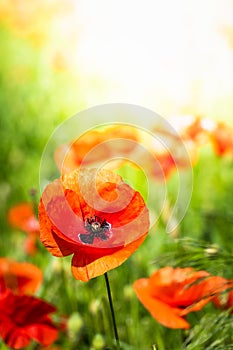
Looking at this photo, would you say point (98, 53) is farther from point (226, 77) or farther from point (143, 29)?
point (226, 77)

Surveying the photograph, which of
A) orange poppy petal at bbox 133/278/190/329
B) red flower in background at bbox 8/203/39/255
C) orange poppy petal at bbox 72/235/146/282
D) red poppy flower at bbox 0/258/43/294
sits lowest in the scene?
orange poppy petal at bbox 133/278/190/329

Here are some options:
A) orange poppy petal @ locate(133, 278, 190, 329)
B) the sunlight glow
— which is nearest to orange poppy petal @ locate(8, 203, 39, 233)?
orange poppy petal @ locate(133, 278, 190, 329)

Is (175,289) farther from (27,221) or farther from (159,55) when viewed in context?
(159,55)

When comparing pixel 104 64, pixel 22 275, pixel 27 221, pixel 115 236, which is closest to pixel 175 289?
pixel 115 236

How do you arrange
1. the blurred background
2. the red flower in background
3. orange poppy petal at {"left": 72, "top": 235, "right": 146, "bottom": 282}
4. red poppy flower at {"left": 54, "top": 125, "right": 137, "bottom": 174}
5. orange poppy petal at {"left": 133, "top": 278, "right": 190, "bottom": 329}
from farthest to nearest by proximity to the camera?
the blurred background < the red flower in background < red poppy flower at {"left": 54, "top": 125, "right": 137, "bottom": 174} < orange poppy petal at {"left": 133, "top": 278, "right": 190, "bottom": 329} < orange poppy petal at {"left": 72, "top": 235, "right": 146, "bottom": 282}

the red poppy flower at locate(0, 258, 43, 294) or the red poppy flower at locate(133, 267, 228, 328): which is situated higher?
the red poppy flower at locate(0, 258, 43, 294)

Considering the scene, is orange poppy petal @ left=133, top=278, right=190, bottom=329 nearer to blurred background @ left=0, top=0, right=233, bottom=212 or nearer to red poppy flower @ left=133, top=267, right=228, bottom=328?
red poppy flower @ left=133, top=267, right=228, bottom=328

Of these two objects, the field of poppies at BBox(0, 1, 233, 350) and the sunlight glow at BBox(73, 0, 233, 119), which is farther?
the sunlight glow at BBox(73, 0, 233, 119)

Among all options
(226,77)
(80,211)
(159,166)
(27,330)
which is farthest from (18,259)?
(226,77)
